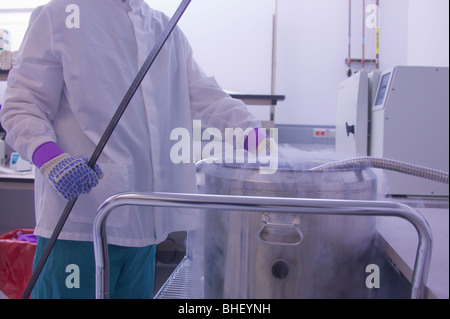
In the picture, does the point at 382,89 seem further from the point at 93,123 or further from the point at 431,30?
the point at 93,123

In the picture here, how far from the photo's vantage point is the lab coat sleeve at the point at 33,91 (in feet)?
2.43

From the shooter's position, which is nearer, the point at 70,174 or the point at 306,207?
the point at 306,207

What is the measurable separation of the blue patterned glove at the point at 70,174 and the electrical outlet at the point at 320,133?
1.75m

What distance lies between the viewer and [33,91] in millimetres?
785

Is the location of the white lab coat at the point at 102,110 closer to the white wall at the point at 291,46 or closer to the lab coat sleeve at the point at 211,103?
the lab coat sleeve at the point at 211,103

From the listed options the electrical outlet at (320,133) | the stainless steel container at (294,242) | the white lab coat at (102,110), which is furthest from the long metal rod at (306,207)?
the electrical outlet at (320,133)

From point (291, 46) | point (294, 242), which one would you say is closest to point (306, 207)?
point (294, 242)

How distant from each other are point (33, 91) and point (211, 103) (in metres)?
0.48
